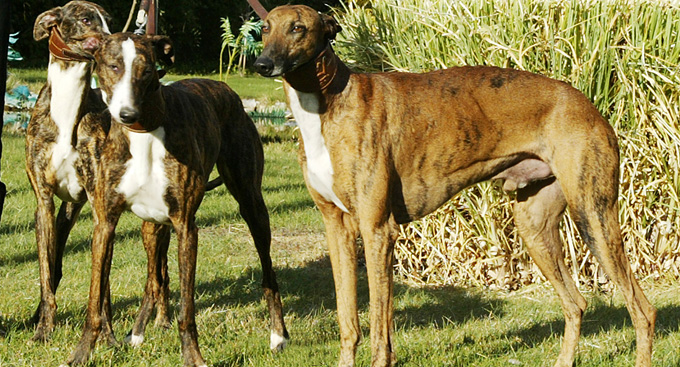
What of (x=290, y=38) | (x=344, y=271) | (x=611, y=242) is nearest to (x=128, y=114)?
(x=290, y=38)

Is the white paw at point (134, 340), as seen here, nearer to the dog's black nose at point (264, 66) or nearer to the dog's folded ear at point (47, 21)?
the dog's folded ear at point (47, 21)

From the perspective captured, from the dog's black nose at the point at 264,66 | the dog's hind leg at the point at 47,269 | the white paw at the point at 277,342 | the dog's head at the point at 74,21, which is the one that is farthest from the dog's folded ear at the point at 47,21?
the white paw at the point at 277,342

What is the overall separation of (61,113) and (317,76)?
1.51m

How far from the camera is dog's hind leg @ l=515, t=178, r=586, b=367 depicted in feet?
15.4

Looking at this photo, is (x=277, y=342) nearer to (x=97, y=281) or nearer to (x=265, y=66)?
(x=97, y=281)

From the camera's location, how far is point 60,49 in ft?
15.1

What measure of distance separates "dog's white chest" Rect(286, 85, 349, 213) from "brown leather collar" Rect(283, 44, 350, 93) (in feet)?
0.14

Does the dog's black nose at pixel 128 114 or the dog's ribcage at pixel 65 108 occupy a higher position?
the dog's black nose at pixel 128 114

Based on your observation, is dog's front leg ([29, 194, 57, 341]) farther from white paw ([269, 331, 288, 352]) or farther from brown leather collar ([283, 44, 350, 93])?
brown leather collar ([283, 44, 350, 93])

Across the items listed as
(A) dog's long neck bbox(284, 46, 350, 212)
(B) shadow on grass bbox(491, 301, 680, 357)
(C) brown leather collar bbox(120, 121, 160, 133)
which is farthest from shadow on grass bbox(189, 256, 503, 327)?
(C) brown leather collar bbox(120, 121, 160, 133)

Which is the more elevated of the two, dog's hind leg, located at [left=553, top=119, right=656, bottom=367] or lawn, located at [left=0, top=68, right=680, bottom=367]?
dog's hind leg, located at [left=553, top=119, right=656, bottom=367]

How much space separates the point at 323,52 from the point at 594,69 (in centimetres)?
252

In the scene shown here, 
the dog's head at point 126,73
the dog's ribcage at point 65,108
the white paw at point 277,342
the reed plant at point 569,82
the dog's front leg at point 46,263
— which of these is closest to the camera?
the dog's head at point 126,73

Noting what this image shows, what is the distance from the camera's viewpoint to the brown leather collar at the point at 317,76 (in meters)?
4.00
